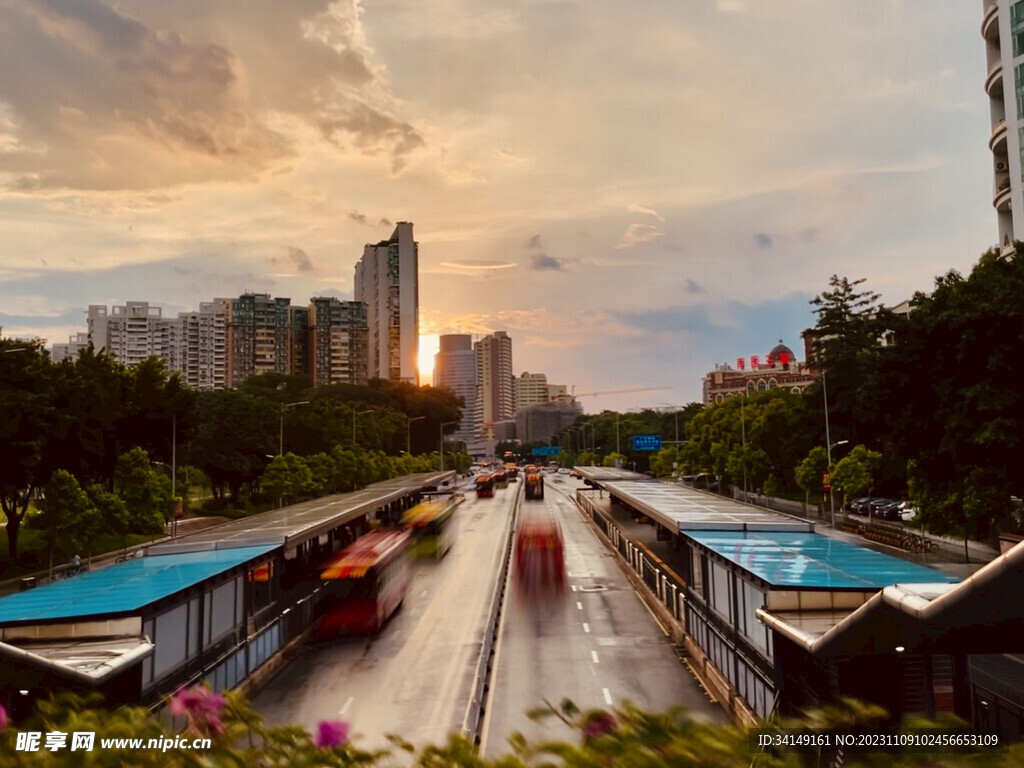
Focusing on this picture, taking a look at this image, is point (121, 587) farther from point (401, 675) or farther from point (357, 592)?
point (357, 592)

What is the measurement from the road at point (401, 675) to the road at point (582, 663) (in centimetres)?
136

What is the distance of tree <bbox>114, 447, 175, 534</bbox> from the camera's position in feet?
149

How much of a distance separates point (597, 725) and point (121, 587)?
788 inches

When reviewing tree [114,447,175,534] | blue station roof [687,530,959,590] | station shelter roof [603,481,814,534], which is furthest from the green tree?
tree [114,447,175,534]

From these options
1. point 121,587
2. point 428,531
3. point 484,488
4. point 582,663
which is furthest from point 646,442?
point 121,587

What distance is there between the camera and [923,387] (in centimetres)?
3981

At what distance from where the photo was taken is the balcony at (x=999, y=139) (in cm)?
5145

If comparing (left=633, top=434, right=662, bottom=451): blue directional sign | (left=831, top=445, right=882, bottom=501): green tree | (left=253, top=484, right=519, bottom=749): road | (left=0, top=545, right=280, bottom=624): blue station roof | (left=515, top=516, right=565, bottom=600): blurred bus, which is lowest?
(left=253, top=484, right=519, bottom=749): road

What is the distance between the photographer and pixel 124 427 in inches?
2322

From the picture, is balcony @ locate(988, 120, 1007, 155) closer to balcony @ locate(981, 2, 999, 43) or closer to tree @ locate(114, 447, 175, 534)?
balcony @ locate(981, 2, 999, 43)

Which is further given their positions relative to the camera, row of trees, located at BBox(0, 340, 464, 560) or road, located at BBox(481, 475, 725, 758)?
row of trees, located at BBox(0, 340, 464, 560)

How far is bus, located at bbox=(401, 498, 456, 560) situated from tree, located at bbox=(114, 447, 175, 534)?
590 inches

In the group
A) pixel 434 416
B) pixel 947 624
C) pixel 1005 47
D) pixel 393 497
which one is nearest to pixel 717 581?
pixel 947 624

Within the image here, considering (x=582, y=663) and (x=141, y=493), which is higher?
(x=141, y=493)
